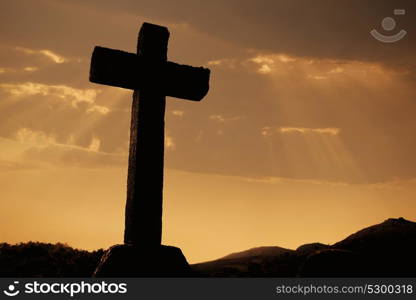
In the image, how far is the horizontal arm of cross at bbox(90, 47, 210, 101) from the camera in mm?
6090

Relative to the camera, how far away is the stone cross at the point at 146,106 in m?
5.99

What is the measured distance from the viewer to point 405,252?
54.9ft

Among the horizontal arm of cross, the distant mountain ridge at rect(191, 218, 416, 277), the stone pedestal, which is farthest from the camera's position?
the distant mountain ridge at rect(191, 218, 416, 277)

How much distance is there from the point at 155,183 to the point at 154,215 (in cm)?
41

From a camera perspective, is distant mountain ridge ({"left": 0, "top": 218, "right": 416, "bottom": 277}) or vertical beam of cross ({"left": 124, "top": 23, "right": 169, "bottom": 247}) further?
distant mountain ridge ({"left": 0, "top": 218, "right": 416, "bottom": 277})

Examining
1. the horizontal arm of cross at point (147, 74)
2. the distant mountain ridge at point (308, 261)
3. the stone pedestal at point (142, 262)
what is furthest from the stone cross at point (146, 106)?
the distant mountain ridge at point (308, 261)

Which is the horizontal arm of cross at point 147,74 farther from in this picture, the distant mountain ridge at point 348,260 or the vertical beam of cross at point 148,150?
the distant mountain ridge at point 348,260

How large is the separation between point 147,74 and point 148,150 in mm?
1053

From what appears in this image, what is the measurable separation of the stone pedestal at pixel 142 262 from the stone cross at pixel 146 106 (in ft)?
0.66

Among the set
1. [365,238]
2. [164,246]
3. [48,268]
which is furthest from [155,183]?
[365,238]

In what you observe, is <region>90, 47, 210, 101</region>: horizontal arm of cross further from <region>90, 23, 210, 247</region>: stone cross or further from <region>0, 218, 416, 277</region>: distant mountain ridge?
<region>0, 218, 416, 277</region>: distant mountain ridge

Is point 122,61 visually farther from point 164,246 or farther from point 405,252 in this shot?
point 405,252

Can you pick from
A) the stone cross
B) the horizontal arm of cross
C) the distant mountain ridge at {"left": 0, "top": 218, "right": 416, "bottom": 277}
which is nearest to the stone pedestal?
the stone cross

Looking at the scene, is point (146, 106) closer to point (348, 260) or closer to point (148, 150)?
point (148, 150)
